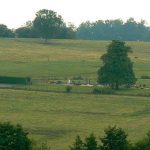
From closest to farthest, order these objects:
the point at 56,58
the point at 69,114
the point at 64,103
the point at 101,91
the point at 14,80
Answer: the point at 69,114, the point at 64,103, the point at 101,91, the point at 14,80, the point at 56,58

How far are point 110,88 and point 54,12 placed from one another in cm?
9283

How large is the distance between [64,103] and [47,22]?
4044 inches

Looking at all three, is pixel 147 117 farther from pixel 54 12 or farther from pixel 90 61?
pixel 54 12

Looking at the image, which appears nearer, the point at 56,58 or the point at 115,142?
the point at 115,142

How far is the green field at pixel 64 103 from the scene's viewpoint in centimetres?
6178

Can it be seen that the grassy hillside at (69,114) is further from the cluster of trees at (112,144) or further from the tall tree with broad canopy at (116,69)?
the cluster of trees at (112,144)

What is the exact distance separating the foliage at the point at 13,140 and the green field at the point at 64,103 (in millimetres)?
10406

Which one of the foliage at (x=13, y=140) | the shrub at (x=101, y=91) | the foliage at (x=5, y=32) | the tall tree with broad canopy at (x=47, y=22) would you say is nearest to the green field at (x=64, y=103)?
the shrub at (x=101, y=91)

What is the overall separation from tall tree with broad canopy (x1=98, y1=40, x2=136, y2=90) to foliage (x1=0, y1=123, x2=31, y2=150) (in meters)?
49.7

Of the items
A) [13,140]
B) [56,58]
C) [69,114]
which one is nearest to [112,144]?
[13,140]

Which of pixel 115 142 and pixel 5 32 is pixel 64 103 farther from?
pixel 5 32

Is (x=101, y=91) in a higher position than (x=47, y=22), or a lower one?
lower

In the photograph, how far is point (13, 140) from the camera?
42062 millimetres

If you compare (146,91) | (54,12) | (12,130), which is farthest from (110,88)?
(54,12)
